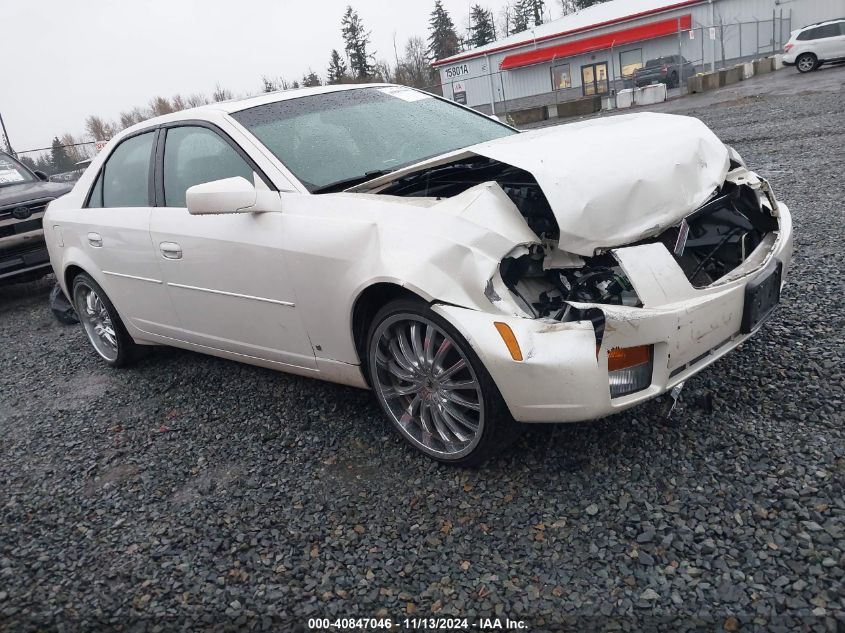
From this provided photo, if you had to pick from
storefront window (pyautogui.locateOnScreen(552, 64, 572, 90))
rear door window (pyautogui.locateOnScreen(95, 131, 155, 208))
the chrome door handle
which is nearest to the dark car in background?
storefront window (pyautogui.locateOnScreen(552, 64, 572, 90))

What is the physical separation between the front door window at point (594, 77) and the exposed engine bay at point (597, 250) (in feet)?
101

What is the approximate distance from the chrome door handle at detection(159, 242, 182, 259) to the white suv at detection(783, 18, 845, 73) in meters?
25.7

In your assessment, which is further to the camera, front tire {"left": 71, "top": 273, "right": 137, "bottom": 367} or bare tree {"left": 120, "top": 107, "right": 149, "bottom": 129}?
bare tree {"left": 120, "top": 107, "right": 149, "bottom": 129}

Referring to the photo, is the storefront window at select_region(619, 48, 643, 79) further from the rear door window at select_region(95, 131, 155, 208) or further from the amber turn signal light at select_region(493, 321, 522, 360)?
the amber turn signal light at select_region(493, 321, 522, 360)

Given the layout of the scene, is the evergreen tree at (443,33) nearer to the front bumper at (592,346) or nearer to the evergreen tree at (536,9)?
the evergreen tree at (536,9)

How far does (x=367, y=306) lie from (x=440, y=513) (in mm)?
930

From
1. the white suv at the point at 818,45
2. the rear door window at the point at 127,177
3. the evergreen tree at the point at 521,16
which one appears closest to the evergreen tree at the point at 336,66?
the evergreen tree at the point at 521,16

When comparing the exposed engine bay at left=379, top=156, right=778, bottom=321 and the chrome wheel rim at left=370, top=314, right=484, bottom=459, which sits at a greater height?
the exposed engine bay at left=379, top=156, right=778, bottom=321

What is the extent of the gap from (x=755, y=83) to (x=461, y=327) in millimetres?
24816

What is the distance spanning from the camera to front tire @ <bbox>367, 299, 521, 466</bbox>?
→ 2.67 metres

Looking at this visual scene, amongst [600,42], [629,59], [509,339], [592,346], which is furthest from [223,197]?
[629,59]

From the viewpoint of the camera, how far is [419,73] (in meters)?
50.1

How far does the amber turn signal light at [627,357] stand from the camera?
8.11ft

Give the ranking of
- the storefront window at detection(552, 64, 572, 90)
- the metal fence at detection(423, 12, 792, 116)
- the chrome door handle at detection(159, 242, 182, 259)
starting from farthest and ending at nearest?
the storefront window at detection(552, 64, 572, 90) → the metal fence at detection(423, 12, 792, 116) → the chrome door handle at detection(159, 242, 182, 259)
